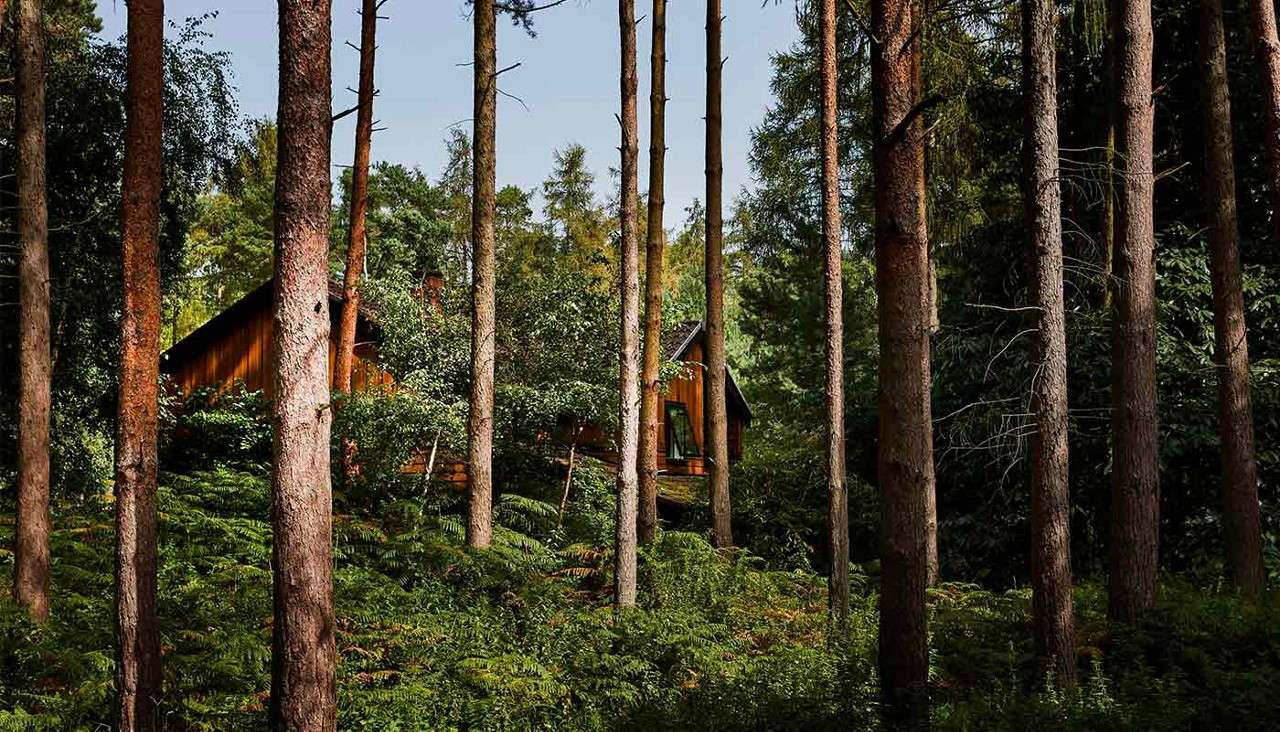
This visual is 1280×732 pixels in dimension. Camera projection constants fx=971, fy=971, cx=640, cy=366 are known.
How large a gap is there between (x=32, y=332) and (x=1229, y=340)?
1274 cm

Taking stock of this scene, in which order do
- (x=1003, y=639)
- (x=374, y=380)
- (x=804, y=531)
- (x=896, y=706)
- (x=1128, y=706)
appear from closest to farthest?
1. (x=896, y=706)
2. (x=1128, y=706)
3. (x=1003, y=639)
4. (x=804, y=531)
5. (x=374, y=380)

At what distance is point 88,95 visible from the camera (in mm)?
17312

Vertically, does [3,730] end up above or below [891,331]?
below

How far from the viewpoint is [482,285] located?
1304 cm

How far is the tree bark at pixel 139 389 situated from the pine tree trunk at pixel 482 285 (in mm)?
5334

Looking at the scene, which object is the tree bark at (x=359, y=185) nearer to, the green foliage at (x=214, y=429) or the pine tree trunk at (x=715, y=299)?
the green foliage at (x=214, y=429)

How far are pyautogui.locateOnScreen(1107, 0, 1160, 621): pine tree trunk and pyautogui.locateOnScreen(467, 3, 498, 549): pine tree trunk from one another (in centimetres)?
744

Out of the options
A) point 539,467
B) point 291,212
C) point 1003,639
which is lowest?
point 1003,639

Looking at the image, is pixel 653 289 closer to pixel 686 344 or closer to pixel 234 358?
pixel 234 358

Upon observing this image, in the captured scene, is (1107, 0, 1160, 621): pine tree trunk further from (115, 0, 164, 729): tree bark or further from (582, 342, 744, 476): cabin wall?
(582, 342, 744, 476): cabin wall

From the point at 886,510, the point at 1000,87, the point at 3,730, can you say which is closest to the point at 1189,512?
the point at 1000,87

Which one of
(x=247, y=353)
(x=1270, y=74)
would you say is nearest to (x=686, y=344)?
(x=247, y=353)

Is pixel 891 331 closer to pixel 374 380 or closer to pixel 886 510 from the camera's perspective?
pixel 886 510

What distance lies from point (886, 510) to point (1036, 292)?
115 inches
